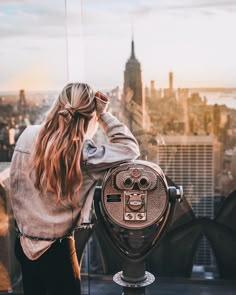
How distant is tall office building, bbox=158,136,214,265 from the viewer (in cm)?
291

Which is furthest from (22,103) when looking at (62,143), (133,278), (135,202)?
(133,278)

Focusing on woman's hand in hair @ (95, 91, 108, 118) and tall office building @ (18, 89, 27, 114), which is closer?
woman's hand in hair @ (95, 91, 108, 118)

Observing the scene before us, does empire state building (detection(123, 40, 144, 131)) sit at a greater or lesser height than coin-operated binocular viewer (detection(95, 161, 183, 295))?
greater

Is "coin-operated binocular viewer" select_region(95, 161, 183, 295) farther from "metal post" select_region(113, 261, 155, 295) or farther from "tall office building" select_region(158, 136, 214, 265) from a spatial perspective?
"tall office building" select_region(158, 136, 214, 265)

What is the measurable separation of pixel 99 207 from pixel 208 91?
3.09 ft

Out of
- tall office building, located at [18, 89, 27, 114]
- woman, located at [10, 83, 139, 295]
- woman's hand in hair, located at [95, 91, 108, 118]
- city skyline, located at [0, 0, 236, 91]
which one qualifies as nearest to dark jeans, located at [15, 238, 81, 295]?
woman, located at [10, 83, 139, 295]

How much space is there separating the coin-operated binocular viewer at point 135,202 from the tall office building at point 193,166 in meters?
0.58

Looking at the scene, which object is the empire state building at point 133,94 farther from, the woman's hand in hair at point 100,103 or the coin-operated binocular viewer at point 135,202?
the coin-operated binocular viewer at point 135,202

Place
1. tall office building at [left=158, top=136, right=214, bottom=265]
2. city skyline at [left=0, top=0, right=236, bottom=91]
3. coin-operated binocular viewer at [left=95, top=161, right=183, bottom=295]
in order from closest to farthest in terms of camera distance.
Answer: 1. coin-operated binocular viewer at [left=95, top=161, right=183, bottom=295]
2. city skyline at [left=0, top=0, right=236, bottom=91]
3. tall office building at [left=158, top=136, right=214, bottom=265]

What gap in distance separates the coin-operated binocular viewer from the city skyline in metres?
0.70

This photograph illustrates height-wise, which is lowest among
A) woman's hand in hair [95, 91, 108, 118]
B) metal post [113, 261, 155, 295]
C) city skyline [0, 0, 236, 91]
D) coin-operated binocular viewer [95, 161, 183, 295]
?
metal post [113, 261, 155, 295]

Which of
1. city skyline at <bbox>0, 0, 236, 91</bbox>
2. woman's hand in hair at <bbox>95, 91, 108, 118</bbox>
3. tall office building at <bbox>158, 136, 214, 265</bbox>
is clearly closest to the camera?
woman's hand in hair at <bbox>95, 91, 108, 118</bbox>

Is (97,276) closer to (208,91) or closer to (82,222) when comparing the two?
(82,222)

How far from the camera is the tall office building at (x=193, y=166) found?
2910 mm
